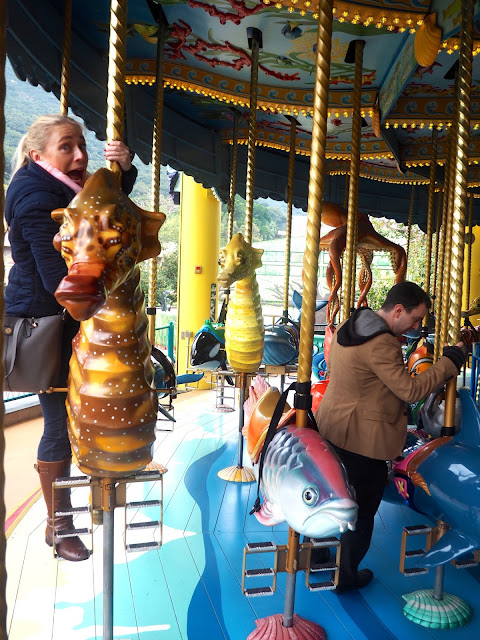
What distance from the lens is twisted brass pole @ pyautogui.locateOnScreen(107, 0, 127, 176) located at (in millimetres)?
1506

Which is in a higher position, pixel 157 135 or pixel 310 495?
pixel 157 135

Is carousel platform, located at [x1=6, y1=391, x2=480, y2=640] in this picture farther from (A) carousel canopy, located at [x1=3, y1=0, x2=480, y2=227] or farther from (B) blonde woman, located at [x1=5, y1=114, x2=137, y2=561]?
(A) carousel canopy, located at [x1=3, y1=0, x2=480, y2=227]

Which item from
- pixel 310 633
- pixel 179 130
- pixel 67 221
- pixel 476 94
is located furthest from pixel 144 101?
pixel 310 633

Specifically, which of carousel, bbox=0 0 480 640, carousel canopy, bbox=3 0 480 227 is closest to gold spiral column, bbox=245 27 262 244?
carousel, bbox=0 0 480 640

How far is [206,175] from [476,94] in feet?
7.49

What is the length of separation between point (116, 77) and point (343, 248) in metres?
3.09

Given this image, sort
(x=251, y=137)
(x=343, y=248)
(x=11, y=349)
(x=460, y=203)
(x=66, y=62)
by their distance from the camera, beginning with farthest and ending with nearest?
(x=343, y=248) < (x=251, y=137) < (x=66, y=62) < (x=460, y=203) < (x=11, y=349)

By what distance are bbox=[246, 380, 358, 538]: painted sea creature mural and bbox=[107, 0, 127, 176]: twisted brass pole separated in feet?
3.08

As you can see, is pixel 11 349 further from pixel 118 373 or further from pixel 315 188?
pixel 315 188

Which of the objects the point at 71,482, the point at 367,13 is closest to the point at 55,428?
the point at 71,482

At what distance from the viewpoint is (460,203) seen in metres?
2.10

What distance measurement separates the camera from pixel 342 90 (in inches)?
156

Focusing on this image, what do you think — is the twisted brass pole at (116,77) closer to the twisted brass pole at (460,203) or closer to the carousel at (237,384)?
the carousel at (237,384)

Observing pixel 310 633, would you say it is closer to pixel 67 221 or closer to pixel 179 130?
pixel 67 221
